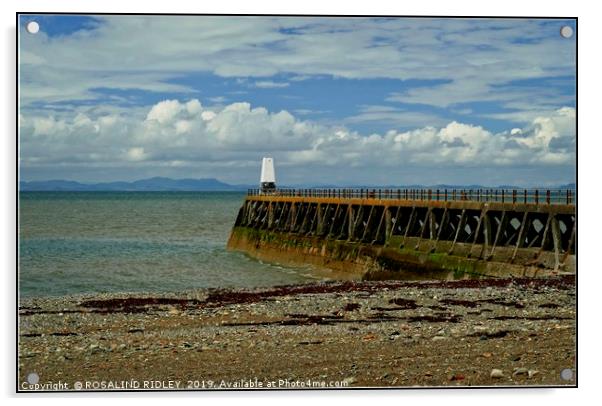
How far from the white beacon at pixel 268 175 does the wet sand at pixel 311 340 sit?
35.5 metres

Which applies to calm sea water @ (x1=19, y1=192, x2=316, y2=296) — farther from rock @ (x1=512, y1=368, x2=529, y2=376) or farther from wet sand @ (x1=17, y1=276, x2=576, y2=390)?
rock @ (x1=512, y1=368, x2=529, y2=376)

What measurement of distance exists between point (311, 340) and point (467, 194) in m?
21.1

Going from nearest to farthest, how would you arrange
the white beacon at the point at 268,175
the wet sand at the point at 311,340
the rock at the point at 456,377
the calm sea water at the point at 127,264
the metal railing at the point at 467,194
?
the rock at the point at 456,377, the wet sand at the point at 311,340, the metal railing at the point at 467,194, the calm sea water at the point at 127,264, the white beacon at the point at 268,175

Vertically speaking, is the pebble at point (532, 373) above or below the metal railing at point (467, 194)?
below

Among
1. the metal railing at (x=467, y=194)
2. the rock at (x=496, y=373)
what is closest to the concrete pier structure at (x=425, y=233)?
the metal railing at (x=467, y=194)

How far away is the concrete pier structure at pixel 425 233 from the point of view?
27.8 m

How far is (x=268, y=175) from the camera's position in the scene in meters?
58.4

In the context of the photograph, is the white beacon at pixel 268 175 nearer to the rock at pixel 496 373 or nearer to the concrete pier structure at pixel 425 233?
the concrete pier structure at pixel 425 233

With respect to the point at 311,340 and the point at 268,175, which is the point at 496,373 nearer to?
the point at 311,340

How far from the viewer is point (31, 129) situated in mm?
16219

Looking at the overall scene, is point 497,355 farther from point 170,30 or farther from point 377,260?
point 377,260

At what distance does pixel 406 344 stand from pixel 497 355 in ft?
5.35

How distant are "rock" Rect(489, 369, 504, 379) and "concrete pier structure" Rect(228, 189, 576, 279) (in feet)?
29.4

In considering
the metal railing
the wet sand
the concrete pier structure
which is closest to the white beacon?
the metal railing
